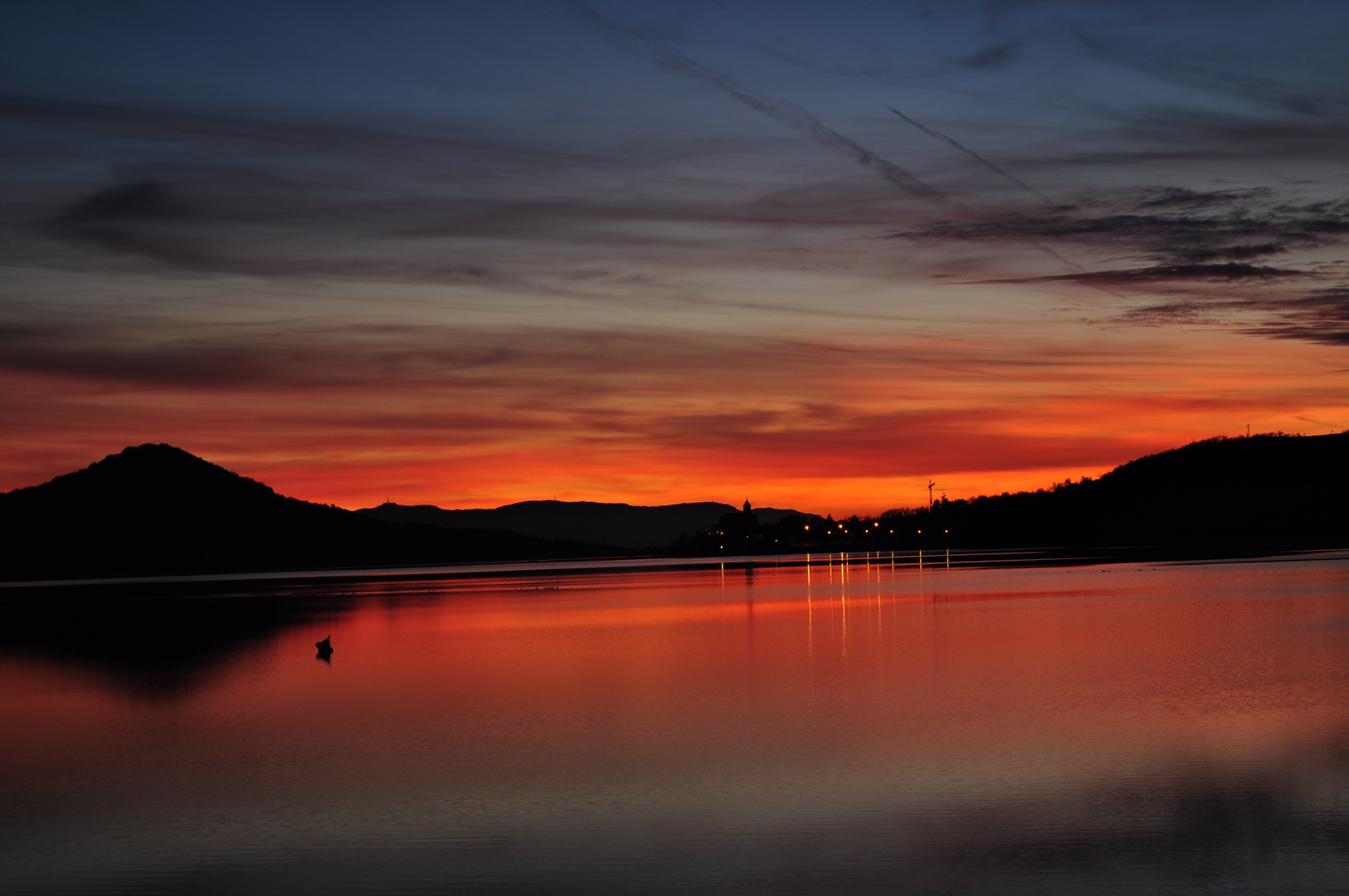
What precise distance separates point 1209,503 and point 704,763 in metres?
168

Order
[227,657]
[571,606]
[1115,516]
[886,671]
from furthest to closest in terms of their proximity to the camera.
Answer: [1115,516] → [571,606] → [227,657] → [886,671]

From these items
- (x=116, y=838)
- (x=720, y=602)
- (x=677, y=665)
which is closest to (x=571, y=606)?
(x=720, y=602)

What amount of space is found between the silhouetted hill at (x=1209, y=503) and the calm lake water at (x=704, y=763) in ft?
412

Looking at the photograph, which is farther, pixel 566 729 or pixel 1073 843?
pixel 566 729

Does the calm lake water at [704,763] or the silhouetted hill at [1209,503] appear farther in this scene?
the silhouetted hill at [1209,503]

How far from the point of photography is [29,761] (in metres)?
17.3

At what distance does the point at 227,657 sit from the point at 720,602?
23.4m

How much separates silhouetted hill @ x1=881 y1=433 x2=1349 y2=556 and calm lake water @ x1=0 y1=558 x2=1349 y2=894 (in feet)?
412

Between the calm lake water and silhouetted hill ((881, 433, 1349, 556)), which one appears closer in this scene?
the calm lake water

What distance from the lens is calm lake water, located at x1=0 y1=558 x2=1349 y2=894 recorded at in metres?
10.8

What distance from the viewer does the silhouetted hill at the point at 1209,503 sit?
15188 cm

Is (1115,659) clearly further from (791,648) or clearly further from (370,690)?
(370,690)

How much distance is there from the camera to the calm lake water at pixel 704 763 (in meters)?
10.8

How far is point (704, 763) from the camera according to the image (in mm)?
15359
